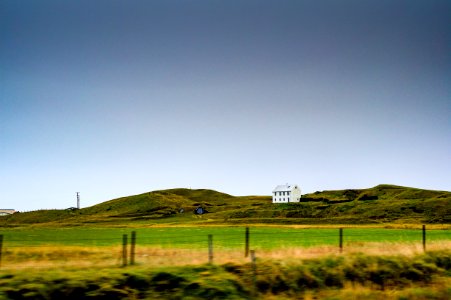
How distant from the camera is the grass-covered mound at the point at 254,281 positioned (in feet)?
52.1

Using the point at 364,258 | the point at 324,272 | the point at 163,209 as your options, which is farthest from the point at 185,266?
the point at 163,209

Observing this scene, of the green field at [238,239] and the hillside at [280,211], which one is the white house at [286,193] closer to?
the hillside at [280,211]

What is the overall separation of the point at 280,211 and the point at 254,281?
107 m

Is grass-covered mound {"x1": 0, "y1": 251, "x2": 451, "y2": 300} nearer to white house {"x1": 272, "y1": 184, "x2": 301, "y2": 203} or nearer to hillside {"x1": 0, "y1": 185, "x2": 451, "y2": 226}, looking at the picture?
hillside {"x1": 0, "y1": 185, "x2": 451, "y2": 226}

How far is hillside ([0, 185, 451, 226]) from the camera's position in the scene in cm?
10106

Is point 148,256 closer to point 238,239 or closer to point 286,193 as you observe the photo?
point 238,239

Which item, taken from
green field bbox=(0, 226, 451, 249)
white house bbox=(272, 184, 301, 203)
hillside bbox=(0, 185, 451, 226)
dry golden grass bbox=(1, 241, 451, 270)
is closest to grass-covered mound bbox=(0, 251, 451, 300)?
dry golden grass bbox=(1, 241, 451, 270)

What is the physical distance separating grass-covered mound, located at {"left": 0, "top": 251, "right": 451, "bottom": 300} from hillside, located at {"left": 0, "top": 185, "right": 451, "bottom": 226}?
246 feet

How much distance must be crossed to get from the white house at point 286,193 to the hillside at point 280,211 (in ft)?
32.6

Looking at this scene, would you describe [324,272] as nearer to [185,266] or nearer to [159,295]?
[185,266]

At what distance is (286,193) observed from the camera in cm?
17525

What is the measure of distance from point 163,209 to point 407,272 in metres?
138

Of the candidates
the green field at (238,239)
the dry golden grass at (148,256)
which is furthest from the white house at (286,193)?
the dry golden grass at (148,256)

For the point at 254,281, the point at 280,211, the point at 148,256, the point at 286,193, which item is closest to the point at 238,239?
the point at 148,256
